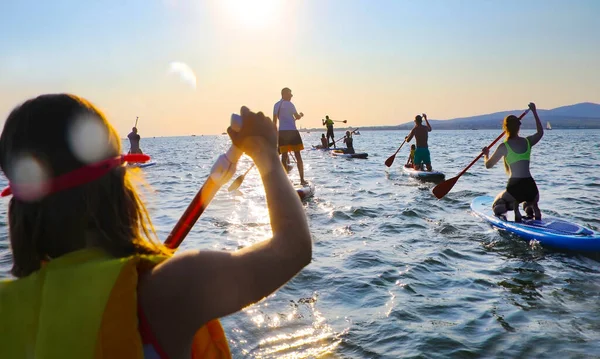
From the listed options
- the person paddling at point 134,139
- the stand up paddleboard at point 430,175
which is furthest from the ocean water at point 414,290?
the person paddling at point 134,139

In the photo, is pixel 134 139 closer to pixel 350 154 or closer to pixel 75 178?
pixel 350 154

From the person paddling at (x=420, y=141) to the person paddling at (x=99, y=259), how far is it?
13722 mm

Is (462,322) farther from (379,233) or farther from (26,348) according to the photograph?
(26,348)

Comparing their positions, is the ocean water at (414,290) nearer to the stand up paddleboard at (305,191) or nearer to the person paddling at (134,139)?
the stand up paddleboard at (305,191)

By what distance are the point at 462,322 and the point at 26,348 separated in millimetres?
4071

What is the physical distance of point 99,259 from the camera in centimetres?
127

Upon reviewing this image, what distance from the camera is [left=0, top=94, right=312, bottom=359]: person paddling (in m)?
1.16

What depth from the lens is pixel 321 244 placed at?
23.6ft

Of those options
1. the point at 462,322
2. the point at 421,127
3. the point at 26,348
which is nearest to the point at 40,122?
the point at 26,348

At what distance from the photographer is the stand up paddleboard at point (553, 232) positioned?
6539 mm

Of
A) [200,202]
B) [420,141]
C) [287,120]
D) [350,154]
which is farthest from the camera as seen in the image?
[350,154]

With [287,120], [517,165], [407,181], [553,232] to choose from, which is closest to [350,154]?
[407,181]

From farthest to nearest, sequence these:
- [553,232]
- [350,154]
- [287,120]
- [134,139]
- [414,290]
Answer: [350,154], [134,139], [287,120], [553,232], [414,290]

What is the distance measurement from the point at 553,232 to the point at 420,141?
27.2 feet
